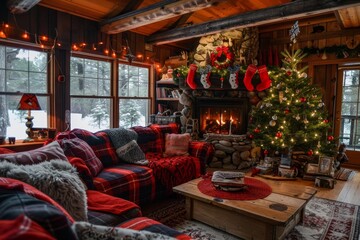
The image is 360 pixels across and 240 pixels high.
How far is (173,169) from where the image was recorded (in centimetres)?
298

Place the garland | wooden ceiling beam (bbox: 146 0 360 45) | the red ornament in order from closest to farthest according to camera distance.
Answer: wooden ceiling beam (bbox: 146 0 360 45)
the red ornament
the garland

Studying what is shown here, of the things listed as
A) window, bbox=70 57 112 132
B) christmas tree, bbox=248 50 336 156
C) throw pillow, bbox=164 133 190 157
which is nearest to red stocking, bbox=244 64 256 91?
christmas tree, bbox=248 50 336 156

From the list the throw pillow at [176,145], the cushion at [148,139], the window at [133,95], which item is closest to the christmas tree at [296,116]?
the throw pillow at [176,145]

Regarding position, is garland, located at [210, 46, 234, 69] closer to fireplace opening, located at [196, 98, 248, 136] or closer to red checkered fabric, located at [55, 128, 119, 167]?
fireplace opening, located at [196, 98, 248, 136]

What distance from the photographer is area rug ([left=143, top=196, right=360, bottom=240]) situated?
2.30m

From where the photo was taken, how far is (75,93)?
14.1 ft

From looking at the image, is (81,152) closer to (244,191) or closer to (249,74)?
(244,191)

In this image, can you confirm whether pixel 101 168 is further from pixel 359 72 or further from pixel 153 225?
pixel 359 72

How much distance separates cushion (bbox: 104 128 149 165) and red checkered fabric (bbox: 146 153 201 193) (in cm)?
16

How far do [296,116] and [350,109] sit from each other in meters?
1.84

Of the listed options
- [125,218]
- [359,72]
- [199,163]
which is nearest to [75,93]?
[199,163]

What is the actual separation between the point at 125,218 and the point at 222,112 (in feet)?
12.1

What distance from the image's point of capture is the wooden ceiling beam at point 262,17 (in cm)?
295

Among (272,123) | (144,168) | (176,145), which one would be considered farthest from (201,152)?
(272,123)
